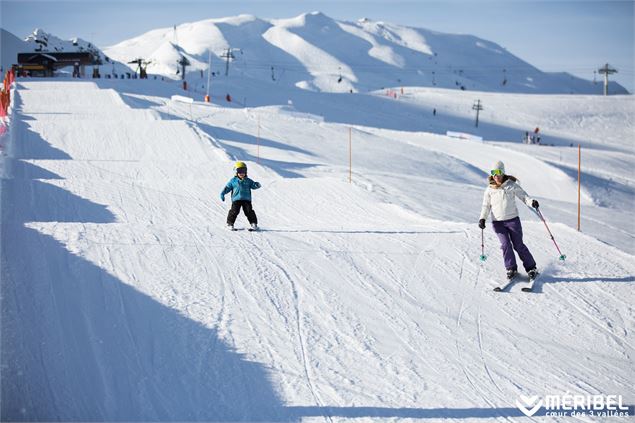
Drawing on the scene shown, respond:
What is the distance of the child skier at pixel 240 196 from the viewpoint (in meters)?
11.1

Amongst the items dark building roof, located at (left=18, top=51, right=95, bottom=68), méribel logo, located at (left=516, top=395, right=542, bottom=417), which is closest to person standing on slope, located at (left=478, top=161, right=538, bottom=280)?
méribel logo, located at (left=516, top=395, right=542, bottom=417)

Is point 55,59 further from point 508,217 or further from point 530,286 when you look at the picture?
point 530,286

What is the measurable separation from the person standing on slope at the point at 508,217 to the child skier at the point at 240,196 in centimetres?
405

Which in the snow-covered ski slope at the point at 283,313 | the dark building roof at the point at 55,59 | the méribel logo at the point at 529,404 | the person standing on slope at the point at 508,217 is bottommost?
the méribel logo at the point at 529,404

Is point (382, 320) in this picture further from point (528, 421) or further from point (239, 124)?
point (239, 124)

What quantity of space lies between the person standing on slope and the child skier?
4.05 m

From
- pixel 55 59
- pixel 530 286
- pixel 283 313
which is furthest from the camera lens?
pixel 55 59

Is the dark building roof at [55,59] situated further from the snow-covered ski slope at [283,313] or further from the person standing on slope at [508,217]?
the person standing on slope at [508,217]

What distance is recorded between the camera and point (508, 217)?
8984 millimetres

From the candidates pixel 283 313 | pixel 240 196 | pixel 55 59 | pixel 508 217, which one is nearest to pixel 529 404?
pixel 283 313

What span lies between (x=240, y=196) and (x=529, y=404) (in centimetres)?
658

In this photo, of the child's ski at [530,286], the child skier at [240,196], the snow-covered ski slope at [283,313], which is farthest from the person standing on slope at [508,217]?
the child skier at [240,196]

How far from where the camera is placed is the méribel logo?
584cm

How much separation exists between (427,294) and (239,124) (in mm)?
25833
